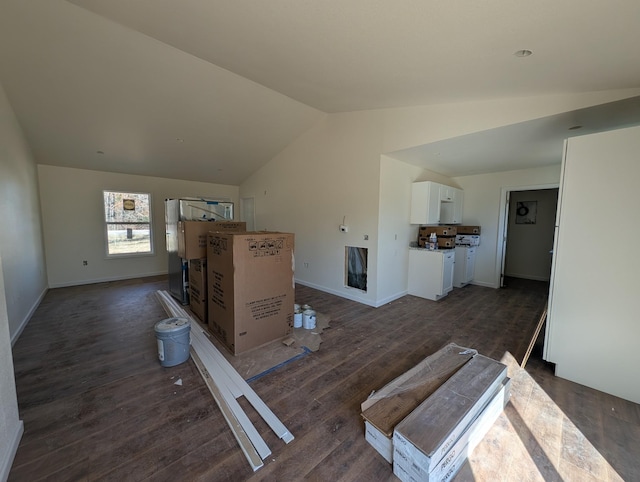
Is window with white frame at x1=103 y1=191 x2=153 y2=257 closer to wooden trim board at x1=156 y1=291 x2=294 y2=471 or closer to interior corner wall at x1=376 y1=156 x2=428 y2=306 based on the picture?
wooden trim board at x1=156 y1=291 x2=294 y2=471

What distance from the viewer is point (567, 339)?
7.46 feet

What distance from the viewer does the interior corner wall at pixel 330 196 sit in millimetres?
4062

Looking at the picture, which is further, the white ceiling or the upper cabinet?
the upper cabinet

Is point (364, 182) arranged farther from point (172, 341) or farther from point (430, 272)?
point (172, 341)

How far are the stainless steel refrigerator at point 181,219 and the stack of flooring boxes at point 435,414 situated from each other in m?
3.42

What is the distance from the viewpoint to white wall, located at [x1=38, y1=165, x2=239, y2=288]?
494cm

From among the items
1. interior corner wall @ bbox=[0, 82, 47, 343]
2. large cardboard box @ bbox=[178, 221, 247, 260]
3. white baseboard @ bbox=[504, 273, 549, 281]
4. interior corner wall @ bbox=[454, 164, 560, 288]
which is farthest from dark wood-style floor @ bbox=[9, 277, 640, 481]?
white baseboard @ bbox=[504, 273, 549, 281]

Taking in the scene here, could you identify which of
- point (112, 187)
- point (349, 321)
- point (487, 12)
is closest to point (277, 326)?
point (349, 321)

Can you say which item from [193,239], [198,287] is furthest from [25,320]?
[193,239]

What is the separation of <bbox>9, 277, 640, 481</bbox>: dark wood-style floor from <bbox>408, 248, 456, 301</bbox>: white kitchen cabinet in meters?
0.93

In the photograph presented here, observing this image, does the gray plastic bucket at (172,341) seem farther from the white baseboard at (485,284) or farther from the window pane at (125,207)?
the white baseboard at (485,284)

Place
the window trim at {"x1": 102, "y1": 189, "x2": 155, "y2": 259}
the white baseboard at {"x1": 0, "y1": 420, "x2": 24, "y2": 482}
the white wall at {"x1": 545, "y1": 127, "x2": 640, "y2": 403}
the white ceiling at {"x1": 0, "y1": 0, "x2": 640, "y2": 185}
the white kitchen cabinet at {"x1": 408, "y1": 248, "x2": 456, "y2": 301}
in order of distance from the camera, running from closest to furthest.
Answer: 1. the white baseboard at {"x1": 0, "y1": 420, "x2": 24, "y2": 482}
2. the white ceiling at {"x1": 0, "y1": 0, "x2": 640, "y2": 185}
3. the white wall at {"x1": 545, "y1": 127, "x2": 640, "y2": 403}
4. the white kitchen cabinet at {"x1": 408, "y1": 248, "x2": 456, "y2": 301}
5. the window trim at {"x1": 102, "y1": 189, "x2": 155, "y2": 259}

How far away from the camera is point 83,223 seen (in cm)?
526

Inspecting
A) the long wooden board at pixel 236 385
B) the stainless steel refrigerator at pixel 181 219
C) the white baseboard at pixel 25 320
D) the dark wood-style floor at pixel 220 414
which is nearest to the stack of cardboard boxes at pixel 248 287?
the long wooden board at pixel 236 385
